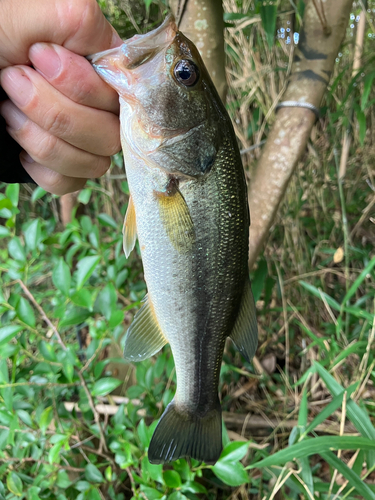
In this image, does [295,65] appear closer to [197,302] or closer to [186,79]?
[186,79]

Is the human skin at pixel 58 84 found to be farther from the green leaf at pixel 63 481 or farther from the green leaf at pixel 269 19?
the green leaf at pixel 63 481

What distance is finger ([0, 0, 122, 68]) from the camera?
52 centimetres

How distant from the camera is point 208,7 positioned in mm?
1044

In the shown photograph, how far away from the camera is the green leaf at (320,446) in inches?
32.3

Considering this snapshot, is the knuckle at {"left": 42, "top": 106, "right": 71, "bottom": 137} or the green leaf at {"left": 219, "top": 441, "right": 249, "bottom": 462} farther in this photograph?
the green leaf at {"left": 219, "top": 441, "right": 249, "bottom": 462}

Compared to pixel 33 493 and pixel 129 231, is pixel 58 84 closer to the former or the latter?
pixel 129 231

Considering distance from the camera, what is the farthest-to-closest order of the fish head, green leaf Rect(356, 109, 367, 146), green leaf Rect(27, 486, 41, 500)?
green leaf Rect(356, 109, 367, 146) → green leaf Rect(27, 486, 41, 500) → the fish head

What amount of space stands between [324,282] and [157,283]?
5.07ft

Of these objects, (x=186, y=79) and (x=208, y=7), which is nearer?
(x=186, y=79)

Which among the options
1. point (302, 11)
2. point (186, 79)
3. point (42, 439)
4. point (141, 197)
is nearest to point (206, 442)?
point (42, 439)

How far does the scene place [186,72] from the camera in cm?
65

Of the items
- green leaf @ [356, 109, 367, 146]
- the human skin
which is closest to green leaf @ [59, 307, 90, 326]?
the human skin

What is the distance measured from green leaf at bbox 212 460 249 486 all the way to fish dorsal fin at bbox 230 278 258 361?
31cm

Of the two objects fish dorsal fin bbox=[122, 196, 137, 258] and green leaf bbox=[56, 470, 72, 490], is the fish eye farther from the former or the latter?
green leaf bbox=[56, 470, 72, 490]
